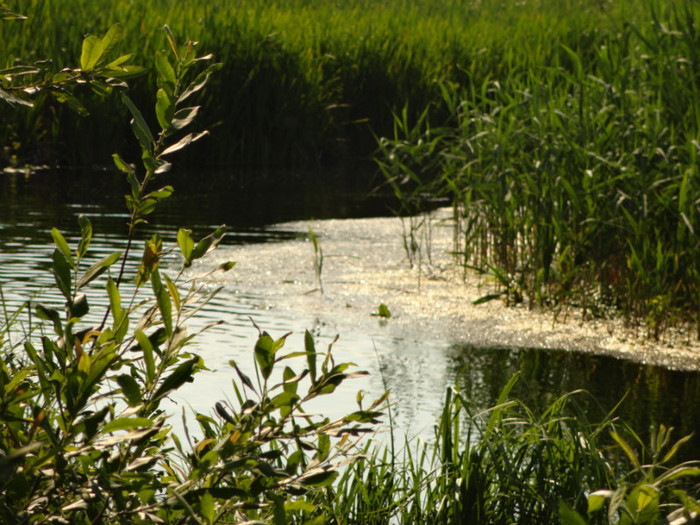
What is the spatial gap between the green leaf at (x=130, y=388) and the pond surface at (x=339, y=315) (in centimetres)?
129

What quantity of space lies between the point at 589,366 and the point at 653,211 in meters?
1.05

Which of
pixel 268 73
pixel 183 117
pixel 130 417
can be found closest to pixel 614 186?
pixel 183 117

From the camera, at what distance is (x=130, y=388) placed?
1.56 meters

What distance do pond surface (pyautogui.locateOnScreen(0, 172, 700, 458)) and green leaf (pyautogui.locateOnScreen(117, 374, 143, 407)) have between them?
129 cm

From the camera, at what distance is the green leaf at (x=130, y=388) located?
1547 mm

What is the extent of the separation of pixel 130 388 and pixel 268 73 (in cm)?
909

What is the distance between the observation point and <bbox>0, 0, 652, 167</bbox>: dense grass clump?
9.53 metres

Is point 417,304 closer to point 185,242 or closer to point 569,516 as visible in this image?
point 185,242

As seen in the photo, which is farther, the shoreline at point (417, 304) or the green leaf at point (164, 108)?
the shoreline at point (417, 304)

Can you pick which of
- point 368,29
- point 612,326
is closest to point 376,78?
point 368,29

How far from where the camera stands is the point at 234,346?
14.6 feet

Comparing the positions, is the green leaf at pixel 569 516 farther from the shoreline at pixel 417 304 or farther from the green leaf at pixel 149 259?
the shoreline at pixel 417 304

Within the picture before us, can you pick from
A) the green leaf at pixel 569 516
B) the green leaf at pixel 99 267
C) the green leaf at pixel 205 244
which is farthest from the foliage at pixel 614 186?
the green leaf at pixel 569 516

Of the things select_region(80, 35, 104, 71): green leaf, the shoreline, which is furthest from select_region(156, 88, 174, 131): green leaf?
the shoreline
